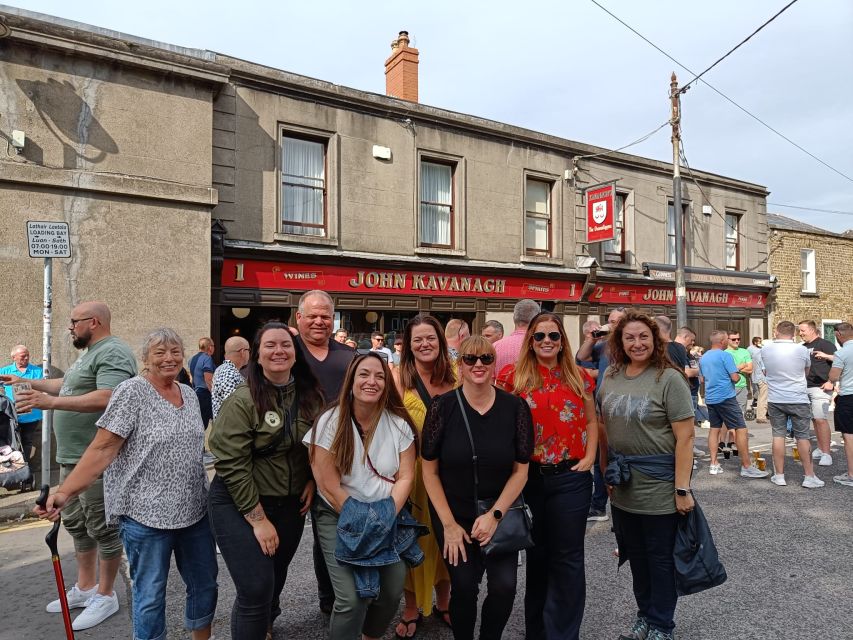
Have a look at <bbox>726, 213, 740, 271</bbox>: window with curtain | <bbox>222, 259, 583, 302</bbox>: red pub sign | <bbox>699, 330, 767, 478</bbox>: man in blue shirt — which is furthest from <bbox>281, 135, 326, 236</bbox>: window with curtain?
<bbox>726, 213, 740, 271</bbox>: window with curtain

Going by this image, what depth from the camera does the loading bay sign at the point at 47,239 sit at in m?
6.11

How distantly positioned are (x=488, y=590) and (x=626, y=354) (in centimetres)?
161

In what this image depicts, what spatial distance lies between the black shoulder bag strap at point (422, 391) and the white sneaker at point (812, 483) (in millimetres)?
5534

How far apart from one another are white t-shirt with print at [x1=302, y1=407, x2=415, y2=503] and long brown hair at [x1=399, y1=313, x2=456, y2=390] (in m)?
0.68

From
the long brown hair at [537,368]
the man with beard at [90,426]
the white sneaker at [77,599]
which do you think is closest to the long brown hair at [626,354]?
the long brown hair at [537,368]

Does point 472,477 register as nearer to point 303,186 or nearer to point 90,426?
point 90,426

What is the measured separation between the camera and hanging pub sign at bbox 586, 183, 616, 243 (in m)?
14.3

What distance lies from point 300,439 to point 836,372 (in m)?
7.07

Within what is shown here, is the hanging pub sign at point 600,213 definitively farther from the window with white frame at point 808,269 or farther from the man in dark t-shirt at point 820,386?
the window with white frame at point 808,269

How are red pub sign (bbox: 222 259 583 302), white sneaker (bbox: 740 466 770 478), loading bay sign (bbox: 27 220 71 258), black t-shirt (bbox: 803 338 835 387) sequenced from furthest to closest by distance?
red pub sign (bbox: 222 259 583 302), black t-shirt (bbox: 803 338 835 387), white sneaker (bbox: 740 466 770 478), loading bay sign (bbox: 27 220 71 258)

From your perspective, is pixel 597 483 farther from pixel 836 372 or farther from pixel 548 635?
pixel 836 372

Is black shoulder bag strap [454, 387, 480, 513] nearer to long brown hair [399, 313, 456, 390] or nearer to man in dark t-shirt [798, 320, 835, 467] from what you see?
long brown hair [399, 313, 456, 390]

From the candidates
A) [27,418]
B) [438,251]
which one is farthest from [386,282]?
[27,418]

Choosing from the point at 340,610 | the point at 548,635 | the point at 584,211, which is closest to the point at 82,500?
the point at 340,610
